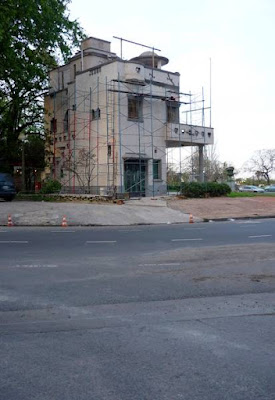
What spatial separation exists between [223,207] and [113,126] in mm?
9446

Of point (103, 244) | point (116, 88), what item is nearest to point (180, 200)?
point (116, 88)

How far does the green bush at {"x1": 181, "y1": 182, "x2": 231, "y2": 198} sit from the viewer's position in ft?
101

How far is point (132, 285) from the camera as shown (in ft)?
24.6

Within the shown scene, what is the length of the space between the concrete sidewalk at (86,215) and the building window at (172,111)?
473 inches

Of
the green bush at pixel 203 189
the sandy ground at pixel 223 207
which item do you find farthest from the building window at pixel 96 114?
the sandy ground at pixel 223 207

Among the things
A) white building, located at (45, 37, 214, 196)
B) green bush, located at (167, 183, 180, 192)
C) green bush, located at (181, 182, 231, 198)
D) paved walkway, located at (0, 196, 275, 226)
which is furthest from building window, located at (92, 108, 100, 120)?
green bush, located at (181, 182, 231, 198)

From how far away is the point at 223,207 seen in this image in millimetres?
26484

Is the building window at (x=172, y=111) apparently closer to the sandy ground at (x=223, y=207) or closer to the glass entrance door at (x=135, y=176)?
the glass entrance door at (x=135, y=176)

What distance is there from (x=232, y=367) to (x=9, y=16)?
2293 cm

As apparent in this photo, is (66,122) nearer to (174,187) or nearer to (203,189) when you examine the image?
(174,187)

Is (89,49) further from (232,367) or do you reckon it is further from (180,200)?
(232,367)

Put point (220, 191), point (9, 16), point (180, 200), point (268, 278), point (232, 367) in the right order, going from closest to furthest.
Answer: point (232, 367) → point (268, 278) → point (9, 16) → point (180, 200) → point (220, 191)

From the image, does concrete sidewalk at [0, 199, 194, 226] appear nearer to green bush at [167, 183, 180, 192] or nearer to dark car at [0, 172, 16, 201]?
dark car at [0, 172, 16, 201]

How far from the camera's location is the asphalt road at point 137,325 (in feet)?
12.3
